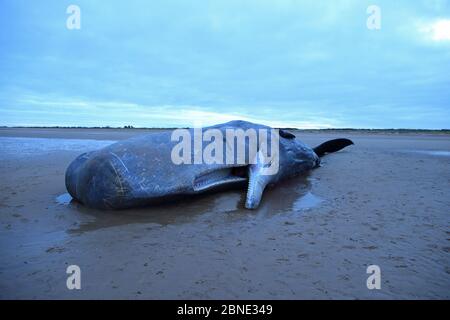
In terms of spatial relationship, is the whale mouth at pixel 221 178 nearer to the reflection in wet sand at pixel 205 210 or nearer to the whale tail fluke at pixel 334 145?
the reflection in wet sand at pixel 205 210

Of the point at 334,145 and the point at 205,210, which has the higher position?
the point at 334,145

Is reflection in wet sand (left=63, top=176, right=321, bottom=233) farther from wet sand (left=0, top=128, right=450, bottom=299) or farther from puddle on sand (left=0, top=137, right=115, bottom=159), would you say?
puddle on sand (left=0, top=137, right=115, bottom=159)

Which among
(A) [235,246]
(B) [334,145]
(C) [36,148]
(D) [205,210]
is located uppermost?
(B) [334,145]

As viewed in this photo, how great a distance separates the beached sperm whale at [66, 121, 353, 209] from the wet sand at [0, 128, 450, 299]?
0.19 m

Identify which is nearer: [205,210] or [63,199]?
[205,210]

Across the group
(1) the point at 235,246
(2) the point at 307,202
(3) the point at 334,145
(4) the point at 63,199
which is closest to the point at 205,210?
(1) the point at 235,246

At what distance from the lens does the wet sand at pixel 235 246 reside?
2.36m

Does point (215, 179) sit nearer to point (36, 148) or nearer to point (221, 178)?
point (221, 178)

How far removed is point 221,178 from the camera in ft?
16.2

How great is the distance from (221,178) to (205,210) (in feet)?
2.65

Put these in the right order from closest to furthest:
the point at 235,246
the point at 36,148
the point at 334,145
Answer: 1. the point at 235,246
2. the point at 334,145
3. the point at 36,148

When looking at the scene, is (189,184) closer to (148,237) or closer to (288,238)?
(148,237)

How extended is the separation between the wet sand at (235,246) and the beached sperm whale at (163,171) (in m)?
0.19

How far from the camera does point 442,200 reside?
4590 mm
